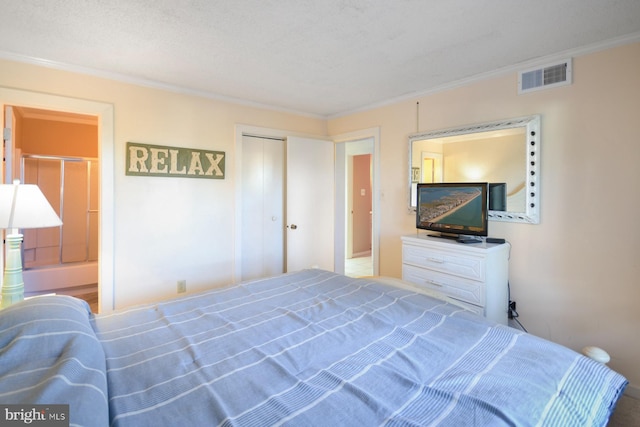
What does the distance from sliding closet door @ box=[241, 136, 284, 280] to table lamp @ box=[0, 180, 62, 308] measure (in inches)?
80.5

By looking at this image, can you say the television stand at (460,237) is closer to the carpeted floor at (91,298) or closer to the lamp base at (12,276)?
the lamp base at (12,276)

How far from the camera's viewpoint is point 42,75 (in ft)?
8.16

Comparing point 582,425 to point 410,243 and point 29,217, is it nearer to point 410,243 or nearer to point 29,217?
point 410,243

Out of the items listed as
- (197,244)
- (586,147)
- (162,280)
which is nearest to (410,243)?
(586,147)

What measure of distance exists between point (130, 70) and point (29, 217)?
1.59 m

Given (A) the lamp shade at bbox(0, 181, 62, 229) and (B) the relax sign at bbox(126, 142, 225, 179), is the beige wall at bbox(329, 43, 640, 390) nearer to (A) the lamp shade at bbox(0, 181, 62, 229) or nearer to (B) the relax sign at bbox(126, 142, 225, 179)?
(B) the relax sign at bbox(126, 142, 225, 179)

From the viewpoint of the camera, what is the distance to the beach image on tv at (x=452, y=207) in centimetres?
259

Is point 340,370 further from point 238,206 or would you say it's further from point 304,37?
point 238,206

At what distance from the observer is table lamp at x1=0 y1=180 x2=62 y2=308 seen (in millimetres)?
1650

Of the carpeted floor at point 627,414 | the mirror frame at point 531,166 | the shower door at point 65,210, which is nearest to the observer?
the carpeted floor at point 627,414

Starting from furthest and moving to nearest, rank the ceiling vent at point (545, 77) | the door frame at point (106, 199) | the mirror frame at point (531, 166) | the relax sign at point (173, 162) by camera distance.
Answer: the relax sign at point (173, 162) < the door frame at point (106, 199) < the mirror frame at point (531, 166) < the ceiling vent at point (545, 77)

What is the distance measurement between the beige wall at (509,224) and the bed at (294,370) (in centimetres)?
140

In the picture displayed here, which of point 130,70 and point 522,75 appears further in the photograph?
point 130,70

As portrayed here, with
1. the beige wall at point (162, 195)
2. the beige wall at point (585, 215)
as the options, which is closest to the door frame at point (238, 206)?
the beige wall at point (162, 195)
